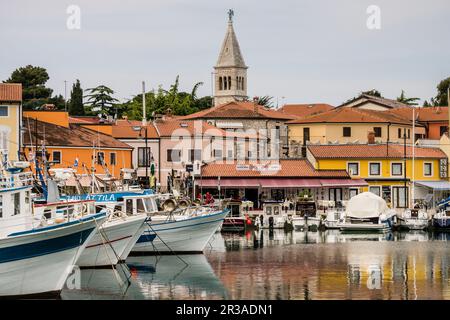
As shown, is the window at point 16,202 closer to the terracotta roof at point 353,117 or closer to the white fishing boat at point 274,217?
the white fishing boat at point 274,217

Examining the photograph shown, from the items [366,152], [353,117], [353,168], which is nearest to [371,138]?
[366,152]

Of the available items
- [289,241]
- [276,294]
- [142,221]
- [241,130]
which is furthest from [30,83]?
[276,294]

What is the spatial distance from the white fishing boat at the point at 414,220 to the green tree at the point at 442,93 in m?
51.2

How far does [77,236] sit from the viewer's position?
33625mm

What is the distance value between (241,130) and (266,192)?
59.1 ft

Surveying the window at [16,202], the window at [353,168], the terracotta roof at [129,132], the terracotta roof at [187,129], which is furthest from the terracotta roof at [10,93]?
the window at [16,202]

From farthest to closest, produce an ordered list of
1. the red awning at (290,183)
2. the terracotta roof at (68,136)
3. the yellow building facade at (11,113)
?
the red awning at (290,183) → the terracotta roof at (68,136) → the yellow building facade at (11,113)

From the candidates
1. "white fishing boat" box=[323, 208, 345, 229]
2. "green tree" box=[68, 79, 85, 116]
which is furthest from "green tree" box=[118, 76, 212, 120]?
"white fishing boat" box=[323, 208, 345, 229]

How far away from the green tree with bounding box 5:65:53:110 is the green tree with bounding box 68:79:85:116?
271 centimetres

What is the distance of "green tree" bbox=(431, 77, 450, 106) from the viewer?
390 ft

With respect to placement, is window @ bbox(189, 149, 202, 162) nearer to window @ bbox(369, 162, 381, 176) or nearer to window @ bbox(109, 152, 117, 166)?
window @ bbox(109, 152, 117, 166)

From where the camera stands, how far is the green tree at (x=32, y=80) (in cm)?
10700

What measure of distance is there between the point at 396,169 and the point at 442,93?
42.3 metres

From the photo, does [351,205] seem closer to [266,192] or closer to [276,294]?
[266,192]
